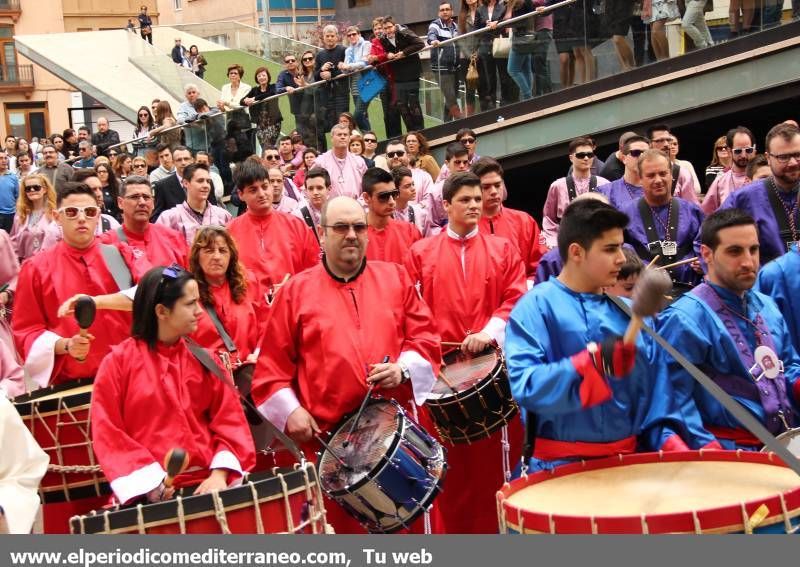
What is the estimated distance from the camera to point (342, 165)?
1420 cm

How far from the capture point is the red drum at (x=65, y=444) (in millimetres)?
6098

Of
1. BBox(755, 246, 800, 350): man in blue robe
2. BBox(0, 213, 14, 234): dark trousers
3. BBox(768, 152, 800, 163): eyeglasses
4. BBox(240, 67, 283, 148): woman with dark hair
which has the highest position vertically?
BBox(240, 67, 283, 148): woman with dark hair

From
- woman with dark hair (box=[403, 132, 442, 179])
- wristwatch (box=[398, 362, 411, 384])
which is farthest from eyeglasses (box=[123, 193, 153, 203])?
woman with dark hair (box=[403, 132, 442, 179])

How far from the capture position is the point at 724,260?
5617mm

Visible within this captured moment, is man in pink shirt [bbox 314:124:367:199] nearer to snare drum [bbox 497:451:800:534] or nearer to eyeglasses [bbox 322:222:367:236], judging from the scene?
eyeglasses [bbox 322:222:367:236]

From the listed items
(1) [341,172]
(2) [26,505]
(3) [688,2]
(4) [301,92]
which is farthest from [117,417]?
(4) [301,92]

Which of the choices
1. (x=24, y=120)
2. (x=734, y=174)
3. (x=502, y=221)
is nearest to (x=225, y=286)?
(x=502, y=221)

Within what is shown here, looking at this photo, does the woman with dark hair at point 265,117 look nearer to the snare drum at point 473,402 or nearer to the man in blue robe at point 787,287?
the snare drum at point 473,402

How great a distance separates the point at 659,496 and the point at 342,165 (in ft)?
33.3

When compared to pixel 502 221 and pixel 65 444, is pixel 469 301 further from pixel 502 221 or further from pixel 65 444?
pixel 65 444

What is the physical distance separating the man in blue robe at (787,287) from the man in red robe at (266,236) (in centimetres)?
373

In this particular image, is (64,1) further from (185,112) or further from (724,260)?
(724,260)

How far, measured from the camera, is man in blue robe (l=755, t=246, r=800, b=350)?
20.9ft

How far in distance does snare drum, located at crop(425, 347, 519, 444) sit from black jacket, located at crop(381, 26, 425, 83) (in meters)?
10.7
